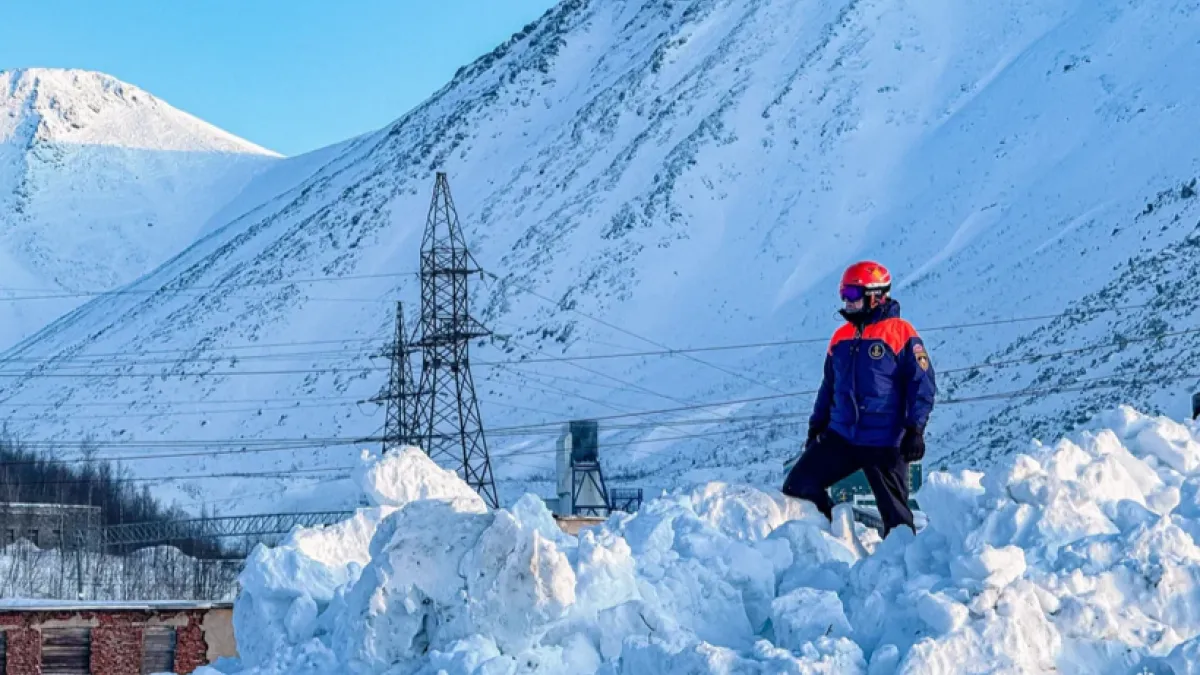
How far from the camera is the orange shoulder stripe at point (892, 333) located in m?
9.72

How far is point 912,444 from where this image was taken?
9711mm

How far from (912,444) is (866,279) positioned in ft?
2.84

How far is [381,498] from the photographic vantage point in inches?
432

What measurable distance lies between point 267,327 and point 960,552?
109478mm

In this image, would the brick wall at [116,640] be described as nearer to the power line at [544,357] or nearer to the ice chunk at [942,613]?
the ice chunk at [942,613]

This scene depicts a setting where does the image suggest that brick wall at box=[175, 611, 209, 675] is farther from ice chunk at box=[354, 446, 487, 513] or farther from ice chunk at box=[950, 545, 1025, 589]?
ice chunk at box=[950, 545, 1025, 589]

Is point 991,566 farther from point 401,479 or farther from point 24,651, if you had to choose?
point 24,651

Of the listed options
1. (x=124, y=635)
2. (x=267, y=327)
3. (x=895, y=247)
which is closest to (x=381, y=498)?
(x=124, y=635)

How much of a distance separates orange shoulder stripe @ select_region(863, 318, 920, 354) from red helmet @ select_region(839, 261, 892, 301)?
168 millimetres

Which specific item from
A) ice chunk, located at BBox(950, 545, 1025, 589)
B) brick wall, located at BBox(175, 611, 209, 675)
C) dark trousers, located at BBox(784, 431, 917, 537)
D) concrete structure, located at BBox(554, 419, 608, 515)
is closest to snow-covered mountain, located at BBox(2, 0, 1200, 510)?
concrete structure, located at BBox(554, 419, 608, 515)

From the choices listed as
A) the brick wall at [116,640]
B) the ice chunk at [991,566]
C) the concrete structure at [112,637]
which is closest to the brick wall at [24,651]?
the concrete structure at [112,637]

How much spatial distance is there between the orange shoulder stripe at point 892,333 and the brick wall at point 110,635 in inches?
503

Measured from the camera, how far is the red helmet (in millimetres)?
9680

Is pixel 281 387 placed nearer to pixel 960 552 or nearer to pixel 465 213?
pixel 465 213
